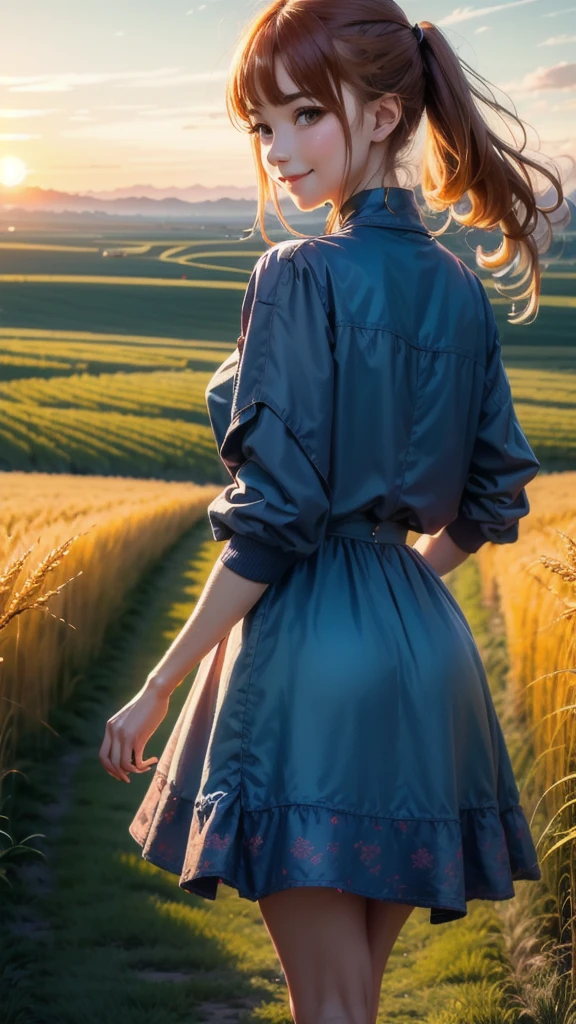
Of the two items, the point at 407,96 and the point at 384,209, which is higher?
the point at 407,96

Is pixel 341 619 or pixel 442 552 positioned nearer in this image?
pixel 341 619

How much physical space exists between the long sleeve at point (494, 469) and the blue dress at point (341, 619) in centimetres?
10

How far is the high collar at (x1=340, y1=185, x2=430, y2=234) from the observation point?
1284mm

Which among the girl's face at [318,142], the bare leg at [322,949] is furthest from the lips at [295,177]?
the bare leg at [322,949]

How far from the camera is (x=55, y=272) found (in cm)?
1030

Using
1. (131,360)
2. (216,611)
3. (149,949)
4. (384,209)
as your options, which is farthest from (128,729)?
(131,360)

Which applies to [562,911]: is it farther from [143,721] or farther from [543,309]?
[543,309]

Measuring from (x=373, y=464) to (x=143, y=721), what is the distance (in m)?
0.35

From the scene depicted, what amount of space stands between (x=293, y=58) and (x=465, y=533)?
614mm

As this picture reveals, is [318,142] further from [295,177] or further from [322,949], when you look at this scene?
[322,949]

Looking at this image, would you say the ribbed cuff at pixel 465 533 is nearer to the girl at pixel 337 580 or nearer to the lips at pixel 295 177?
the girl at pixel 337 580

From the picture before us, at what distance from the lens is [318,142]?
1271 millimetres

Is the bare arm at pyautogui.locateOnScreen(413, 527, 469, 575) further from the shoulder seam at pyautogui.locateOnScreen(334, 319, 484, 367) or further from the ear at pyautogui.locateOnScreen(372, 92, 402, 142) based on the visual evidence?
the ear at pyautogui.locateOnScreen(372, 92, 402, 142)

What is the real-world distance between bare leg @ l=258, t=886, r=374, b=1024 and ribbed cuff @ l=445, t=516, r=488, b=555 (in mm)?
502
